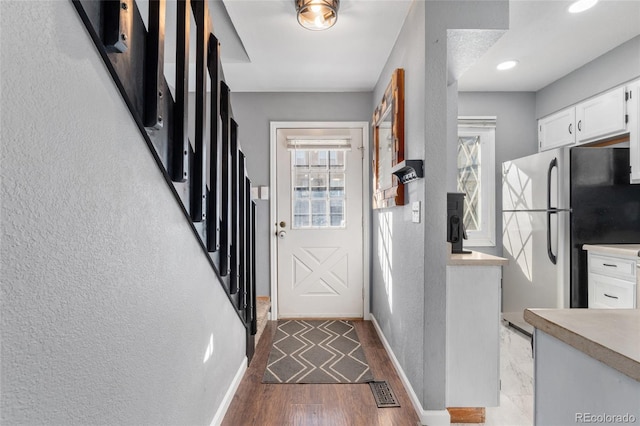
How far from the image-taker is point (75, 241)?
0.74 m

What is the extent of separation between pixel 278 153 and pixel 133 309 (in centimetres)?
273

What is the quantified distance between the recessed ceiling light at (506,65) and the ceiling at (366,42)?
0.16 ft

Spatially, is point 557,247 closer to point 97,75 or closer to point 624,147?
point 624,147

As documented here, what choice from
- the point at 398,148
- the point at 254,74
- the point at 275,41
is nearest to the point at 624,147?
the point at 398,148

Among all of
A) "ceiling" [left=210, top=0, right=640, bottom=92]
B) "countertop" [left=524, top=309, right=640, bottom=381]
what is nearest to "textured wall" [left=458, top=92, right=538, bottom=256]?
"ceiling" [left=210, top=0, right=640, bottom=92]

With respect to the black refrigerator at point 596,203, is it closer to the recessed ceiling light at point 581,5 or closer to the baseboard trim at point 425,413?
the recessed ceiling light at point 581,5

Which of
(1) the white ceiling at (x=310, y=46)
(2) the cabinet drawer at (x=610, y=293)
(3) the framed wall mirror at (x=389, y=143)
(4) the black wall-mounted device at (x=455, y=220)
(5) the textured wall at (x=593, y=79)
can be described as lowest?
(2) the cabinet drawer at (x=610, y=293)

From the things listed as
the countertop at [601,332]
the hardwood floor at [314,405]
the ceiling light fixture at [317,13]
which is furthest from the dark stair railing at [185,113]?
the countertop at [601,332]

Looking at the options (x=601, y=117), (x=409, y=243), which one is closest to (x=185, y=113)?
(x=409, y=243)

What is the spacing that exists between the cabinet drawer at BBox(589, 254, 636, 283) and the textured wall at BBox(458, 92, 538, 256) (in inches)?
40.7

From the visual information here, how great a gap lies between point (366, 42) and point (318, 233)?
186cm

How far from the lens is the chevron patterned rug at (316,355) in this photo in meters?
2.30

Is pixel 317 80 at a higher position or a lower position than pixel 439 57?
higher

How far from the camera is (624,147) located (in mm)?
2686
